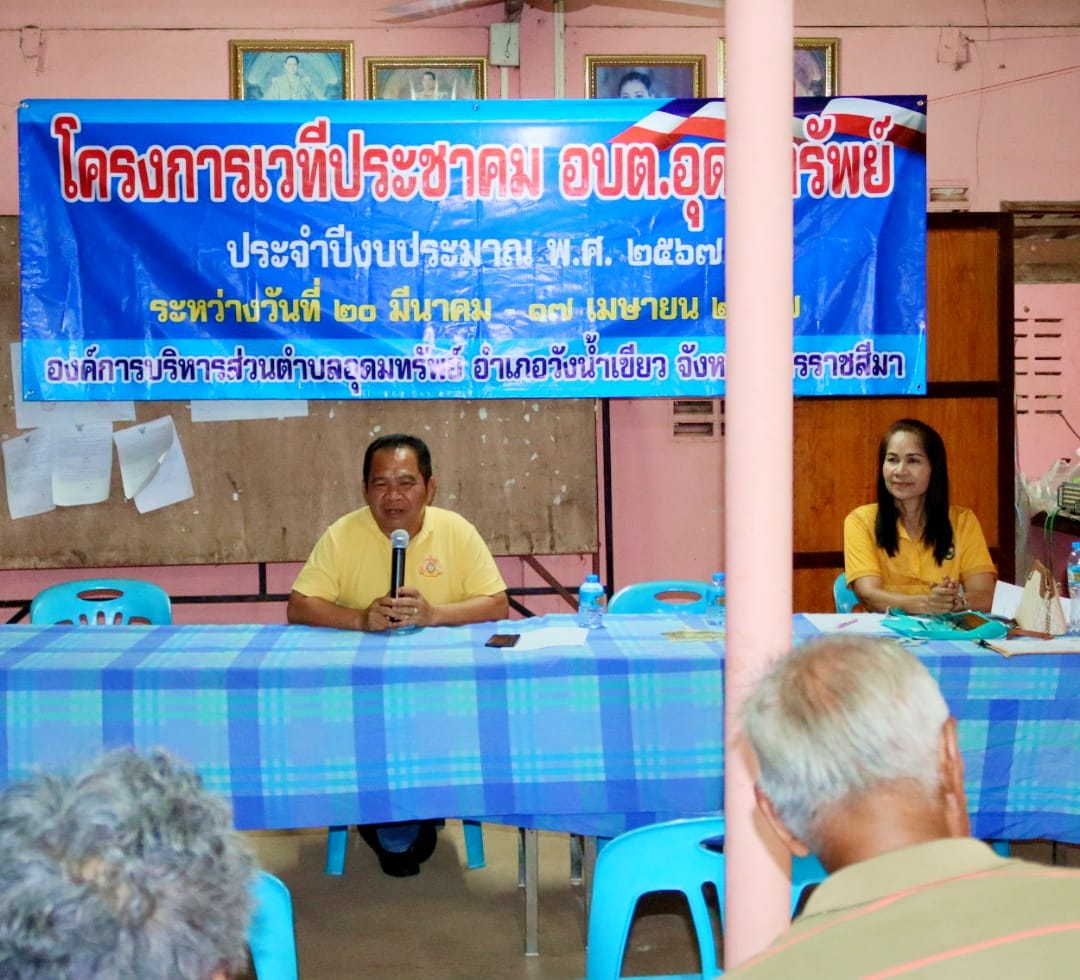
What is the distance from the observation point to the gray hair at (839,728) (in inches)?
42.6

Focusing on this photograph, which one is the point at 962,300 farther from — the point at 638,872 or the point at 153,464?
the point at 638,872

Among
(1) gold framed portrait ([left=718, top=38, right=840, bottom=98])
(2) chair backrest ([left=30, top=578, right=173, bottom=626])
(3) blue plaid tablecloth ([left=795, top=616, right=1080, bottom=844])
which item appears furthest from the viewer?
(1) gold framed portrait ([left=718, top=38, right=840, bottom=98])

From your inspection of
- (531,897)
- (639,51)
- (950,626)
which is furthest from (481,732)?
(639,51)

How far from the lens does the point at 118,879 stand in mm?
839

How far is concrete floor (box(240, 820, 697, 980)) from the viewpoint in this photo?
2.87 m

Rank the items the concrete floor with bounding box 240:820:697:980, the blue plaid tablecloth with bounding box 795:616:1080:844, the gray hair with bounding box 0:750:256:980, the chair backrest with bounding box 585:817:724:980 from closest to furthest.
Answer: the gray hair with bounding box 0:750:256:980 → the chair backrest with bounding box 585:817:724:980 → the blue plaid tablecloth with bounding box 795:616:1080:844 → the concrete floor with bounding box 240:820:697:980

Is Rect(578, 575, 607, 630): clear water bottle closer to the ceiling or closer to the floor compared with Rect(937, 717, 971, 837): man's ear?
closer to the floor

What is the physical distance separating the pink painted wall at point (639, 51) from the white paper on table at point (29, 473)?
0.07 meters

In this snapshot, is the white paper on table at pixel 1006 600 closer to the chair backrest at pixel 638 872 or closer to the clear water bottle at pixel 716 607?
the clear water bottle at pixel 716 607

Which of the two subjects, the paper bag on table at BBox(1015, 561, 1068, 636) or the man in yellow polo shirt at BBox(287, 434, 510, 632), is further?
the man in yellow polo shirt at BBox(287, 434, 510, 632)

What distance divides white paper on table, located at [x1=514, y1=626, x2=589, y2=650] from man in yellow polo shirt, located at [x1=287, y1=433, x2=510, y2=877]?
298mm

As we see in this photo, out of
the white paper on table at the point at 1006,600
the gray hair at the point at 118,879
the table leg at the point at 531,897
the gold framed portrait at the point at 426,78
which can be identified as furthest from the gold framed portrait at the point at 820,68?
the gray hair at the point at 118,879

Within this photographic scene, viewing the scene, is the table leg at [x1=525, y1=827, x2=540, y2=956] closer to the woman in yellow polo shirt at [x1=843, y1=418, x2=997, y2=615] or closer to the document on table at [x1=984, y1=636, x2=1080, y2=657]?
the document on table at [x1=984, y1=636, x2=1080, y2=657]

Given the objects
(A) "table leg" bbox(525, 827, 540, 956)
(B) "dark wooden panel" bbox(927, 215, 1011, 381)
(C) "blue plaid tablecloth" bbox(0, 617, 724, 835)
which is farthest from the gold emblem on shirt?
(B) "dark wooden panel" bbox(927, 215, 1011, 381)
